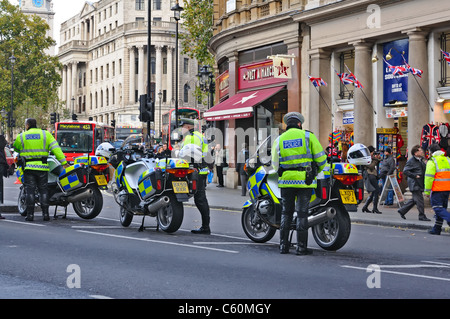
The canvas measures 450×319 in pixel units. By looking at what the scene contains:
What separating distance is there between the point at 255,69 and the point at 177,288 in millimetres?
22560

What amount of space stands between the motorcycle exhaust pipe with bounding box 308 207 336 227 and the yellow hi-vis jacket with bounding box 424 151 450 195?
445cm

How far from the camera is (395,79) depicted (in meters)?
23.5

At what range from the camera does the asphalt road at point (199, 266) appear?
757cm

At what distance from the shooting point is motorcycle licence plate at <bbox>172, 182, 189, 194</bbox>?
40.8ft

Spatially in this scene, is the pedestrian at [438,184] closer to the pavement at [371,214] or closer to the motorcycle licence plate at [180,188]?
the pavement at [371,214]

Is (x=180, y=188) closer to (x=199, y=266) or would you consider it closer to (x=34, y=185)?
(x=199, y=266)

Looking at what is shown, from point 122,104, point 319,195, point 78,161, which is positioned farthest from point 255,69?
point 122,104

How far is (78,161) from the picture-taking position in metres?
15.4

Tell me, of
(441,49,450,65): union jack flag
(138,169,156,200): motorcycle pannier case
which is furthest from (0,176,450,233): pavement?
(138,169,156,200): motorcycle pannier case

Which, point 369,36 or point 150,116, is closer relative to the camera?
point 369,36

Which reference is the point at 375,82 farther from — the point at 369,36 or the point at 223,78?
the point at 223,78

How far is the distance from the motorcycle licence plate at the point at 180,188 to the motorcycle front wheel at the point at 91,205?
285 centimetres

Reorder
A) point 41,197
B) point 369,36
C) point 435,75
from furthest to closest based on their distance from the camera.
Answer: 1. point 369,36
2. point 435,75
3. point 41,197

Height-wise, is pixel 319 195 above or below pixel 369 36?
below
